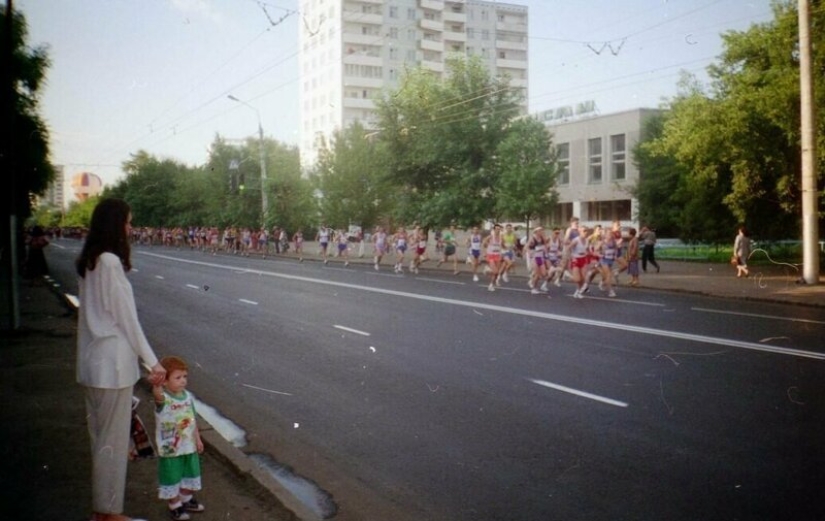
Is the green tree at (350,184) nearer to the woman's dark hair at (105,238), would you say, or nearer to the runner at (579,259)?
the runner at (579,259)

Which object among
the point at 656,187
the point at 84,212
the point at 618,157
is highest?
the point at 618,157

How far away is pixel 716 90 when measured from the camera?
2548 cm

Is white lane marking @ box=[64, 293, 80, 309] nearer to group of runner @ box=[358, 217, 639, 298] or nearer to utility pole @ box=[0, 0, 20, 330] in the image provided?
utility pole @ box=[0, 0, 20, 330]

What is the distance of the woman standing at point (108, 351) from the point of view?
4098 mm

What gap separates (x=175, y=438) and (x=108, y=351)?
75cm

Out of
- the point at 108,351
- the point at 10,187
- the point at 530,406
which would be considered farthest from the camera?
the point at 10,187

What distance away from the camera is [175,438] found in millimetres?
4547

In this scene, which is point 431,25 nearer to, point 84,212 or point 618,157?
point 618,157

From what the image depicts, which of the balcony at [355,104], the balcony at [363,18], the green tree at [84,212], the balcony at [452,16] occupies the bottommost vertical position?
the green tree at [84,212]

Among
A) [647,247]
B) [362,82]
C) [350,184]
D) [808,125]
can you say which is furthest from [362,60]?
[808,125]

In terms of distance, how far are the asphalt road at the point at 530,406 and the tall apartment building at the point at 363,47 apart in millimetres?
76876

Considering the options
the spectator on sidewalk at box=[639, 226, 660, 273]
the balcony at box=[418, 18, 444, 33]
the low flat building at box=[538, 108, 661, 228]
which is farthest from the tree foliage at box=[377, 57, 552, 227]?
the balcony at box=[418, 18, 444, 33]

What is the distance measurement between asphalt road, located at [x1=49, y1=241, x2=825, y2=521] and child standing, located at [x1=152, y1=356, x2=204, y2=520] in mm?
960

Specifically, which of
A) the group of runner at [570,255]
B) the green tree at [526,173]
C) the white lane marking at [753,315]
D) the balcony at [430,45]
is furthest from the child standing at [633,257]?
the balcony at [430,45]
